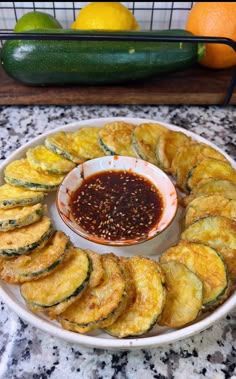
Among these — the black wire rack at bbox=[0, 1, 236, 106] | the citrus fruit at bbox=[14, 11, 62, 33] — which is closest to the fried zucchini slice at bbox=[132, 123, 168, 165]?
the citrus fruit at bbox=[14, 11, 62, 33]

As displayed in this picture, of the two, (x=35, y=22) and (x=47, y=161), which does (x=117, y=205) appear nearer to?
(x=47, y=161)

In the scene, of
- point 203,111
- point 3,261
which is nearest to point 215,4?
point 203,111

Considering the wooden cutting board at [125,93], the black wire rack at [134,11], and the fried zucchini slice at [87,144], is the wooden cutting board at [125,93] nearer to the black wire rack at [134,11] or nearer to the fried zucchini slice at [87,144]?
→ the fried zucchini slice at [87,144]

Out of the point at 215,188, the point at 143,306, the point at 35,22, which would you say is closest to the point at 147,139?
Result: the point at 215,188

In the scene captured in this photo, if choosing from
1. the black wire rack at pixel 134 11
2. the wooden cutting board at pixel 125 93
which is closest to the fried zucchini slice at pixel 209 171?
the wooden cutting board at pixel 125 93

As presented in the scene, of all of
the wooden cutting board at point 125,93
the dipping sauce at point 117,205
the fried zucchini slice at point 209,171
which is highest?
the fried zucchini slice at point 209,171
